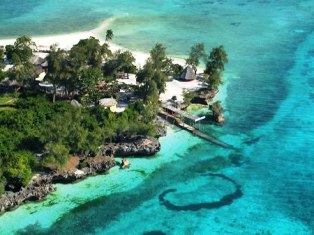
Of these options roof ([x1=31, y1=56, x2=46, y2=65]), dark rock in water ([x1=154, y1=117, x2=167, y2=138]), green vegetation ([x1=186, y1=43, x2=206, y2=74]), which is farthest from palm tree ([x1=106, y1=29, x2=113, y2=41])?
dark rock in water ([x1=154, y1=117, x2=167, y2=138])

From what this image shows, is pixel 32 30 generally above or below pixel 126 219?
above

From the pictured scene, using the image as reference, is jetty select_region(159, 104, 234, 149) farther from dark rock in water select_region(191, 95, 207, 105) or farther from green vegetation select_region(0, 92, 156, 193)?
green vegetation select_region(0, 92, 156, 193)

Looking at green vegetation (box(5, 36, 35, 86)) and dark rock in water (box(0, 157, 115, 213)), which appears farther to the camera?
green vegetation (box(5, 36, 35, 86))

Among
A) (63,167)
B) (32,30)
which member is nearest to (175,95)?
(63,167)

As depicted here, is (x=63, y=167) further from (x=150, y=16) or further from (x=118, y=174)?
(x=150, y=16)

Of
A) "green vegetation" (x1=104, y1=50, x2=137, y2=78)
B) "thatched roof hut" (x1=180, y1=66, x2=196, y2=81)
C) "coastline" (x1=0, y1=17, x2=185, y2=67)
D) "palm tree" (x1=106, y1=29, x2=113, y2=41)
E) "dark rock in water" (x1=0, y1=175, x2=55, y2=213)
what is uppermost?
"palm tree" (x1=106, y1=29, x2=113, y2=41)

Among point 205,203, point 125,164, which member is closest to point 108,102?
point 125,164
